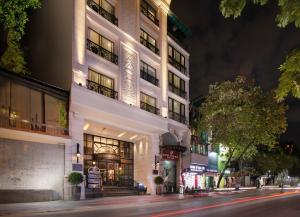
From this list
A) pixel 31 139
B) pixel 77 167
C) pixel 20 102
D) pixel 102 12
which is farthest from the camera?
pixel 102 12

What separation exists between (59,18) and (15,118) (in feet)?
35.1

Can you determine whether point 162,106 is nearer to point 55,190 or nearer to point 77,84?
point 77,84

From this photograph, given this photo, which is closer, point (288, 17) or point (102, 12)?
point (288, 17)

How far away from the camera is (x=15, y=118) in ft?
96.4

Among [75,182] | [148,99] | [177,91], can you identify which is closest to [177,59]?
[177,91]

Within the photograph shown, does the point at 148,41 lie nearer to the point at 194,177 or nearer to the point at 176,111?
the point at 176,111

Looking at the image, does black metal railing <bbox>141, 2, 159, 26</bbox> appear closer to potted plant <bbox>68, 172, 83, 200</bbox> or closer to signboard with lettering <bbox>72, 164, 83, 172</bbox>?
signboard with lettering <bbox>72, 164, 83, 172</bbox>

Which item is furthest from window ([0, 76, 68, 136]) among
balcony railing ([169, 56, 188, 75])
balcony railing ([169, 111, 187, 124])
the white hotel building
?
balcony railing ([169, 56, 188, 75])

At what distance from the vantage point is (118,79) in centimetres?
4159

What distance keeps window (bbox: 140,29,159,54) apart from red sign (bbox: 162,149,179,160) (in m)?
10.2

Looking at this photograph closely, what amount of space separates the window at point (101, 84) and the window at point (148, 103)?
579 cm

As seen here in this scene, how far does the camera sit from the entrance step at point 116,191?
39472 mm

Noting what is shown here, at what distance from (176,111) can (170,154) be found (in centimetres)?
538

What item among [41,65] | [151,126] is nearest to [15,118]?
[41,65]
